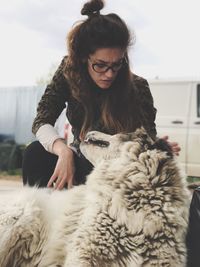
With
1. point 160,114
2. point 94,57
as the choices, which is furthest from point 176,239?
point 160,114

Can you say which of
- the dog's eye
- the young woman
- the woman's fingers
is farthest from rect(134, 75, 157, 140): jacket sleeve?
the woman's fingers

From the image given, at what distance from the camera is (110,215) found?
254 centimetres

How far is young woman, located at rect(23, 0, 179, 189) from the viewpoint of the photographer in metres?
2.92

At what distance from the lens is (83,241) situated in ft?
8.20

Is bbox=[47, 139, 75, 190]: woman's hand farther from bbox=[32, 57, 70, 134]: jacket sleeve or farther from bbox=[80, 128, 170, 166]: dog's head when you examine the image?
bbox=[32, 57, 70, 134]: jacket sleeve

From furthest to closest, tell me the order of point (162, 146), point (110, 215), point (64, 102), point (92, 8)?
point (64, 102) < point (92, 8) < point (162, 146) < point (110, 215)

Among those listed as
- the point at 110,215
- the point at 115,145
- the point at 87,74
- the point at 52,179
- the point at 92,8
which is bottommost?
the point at 110,215

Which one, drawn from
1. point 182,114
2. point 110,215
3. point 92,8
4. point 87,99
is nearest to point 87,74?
point 87,99

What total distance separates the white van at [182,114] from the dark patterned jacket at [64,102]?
607 centimetres

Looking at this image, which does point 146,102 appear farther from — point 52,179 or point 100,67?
point 52,179

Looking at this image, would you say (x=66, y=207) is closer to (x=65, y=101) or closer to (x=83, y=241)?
(x=83, y=241)

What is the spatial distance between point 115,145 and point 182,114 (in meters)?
6.62

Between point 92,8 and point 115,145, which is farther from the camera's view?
point 92,8

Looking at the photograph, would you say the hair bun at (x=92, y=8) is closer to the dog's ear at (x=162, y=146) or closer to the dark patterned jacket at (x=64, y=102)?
the dark patterned jacket at (x=64, y=102)
